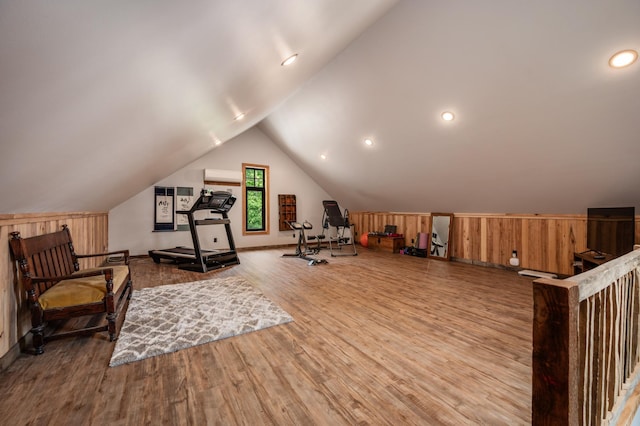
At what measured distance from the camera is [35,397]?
1572 millimetres

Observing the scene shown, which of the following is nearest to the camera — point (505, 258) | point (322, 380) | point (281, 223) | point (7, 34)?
point (7, 34)

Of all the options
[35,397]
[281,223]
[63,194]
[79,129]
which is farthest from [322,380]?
[281,223]

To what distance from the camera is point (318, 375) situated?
1.76 m

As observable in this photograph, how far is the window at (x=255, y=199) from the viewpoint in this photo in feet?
24.5

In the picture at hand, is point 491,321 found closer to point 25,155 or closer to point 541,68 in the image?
point 541,68

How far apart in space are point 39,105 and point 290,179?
7087 millimetres

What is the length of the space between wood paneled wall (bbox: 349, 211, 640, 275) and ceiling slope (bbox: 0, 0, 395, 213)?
4.13m

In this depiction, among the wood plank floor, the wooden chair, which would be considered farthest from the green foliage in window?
the wooden chair

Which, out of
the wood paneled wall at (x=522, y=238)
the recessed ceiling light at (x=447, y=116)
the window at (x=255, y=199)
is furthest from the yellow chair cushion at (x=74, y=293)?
the wood paneled wall at (x=522, y=238)

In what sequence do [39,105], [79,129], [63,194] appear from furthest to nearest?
[63,194] → [79,129] → [39,105]

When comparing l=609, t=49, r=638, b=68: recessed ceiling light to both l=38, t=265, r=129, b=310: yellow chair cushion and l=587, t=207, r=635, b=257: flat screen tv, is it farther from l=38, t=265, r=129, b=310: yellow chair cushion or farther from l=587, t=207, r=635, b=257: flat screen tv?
l=38, t=265, r=129, b=310: yellow chair cushion

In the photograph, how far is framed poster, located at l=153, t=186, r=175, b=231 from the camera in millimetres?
6281

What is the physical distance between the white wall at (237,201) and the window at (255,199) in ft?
0.45

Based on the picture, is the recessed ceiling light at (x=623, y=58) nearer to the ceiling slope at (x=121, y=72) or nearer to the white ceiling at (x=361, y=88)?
the white ceiling at (x=361, y=88)
